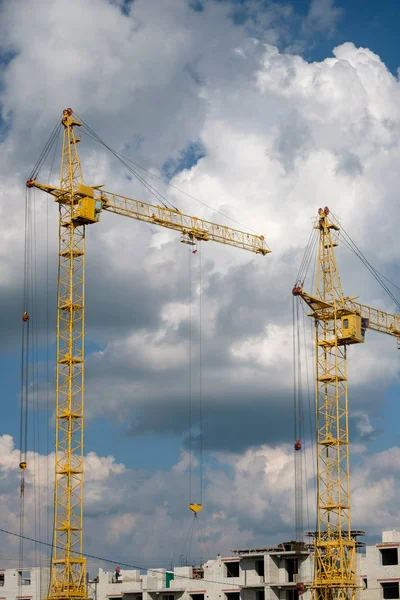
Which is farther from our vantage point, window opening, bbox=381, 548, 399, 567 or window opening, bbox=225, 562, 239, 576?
window opening, bbox=225, 562, 239, 576

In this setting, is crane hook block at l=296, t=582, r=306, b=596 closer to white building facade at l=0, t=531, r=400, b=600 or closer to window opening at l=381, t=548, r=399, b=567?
white building facade at l=0, t=531, r=400, b=600

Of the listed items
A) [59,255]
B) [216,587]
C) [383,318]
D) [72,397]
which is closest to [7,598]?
[216,587]

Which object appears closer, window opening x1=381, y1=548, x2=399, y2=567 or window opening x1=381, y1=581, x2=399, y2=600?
window opening x1=381, y1=581, x2=399, y2=600

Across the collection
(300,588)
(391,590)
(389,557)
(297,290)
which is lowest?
(391,590)

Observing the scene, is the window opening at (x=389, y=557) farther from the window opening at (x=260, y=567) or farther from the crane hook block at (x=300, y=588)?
the window opening at (x=260, y=567)

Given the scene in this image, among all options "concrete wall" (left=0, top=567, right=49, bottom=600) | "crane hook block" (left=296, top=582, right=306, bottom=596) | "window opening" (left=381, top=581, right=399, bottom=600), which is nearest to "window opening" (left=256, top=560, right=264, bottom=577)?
"crane hook block" (left=296, top=582, right=306, bottom=596)

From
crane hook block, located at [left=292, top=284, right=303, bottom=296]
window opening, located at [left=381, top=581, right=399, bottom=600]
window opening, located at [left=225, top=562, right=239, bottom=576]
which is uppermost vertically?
crane hook block, located at [left=292, top=284, right=303, bottom=296]

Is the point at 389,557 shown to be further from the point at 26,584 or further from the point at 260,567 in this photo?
the point at 26,584

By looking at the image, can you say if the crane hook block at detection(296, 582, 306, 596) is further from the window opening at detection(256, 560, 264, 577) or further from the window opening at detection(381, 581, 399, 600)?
the window opening at detection(381, 581, 399, 600)

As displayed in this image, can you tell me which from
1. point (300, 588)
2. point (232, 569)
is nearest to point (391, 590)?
point (300, 588)

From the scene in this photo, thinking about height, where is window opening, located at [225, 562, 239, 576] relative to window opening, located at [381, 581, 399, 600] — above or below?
above

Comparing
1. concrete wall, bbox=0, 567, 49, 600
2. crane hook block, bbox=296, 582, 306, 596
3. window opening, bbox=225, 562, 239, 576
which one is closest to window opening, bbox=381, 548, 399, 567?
crane hook block, bbox=296, 582, 306, 596

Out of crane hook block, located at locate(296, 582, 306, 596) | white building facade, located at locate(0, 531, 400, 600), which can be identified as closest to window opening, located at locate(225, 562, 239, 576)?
white building facade, located at locate(0, 531, 400, 600)

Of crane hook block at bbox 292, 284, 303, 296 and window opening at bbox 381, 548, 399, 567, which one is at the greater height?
crane hook block at bbox 292, 284, 303, 296
